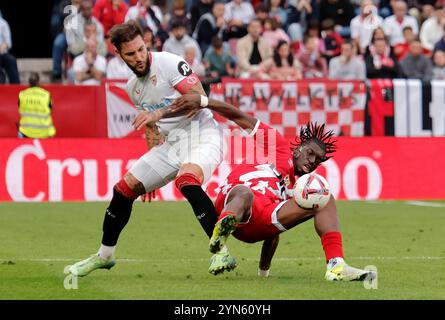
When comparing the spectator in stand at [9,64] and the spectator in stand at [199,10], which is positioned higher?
the spectator in stand at [199,10]

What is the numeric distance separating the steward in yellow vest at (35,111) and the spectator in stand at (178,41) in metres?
2.99

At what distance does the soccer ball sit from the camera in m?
9.22

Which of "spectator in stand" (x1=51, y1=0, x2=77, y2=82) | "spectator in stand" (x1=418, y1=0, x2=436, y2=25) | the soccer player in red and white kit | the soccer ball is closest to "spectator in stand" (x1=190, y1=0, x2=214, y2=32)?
"spectator in stand" (x1=51, y1=0, x2=77, y2=82)

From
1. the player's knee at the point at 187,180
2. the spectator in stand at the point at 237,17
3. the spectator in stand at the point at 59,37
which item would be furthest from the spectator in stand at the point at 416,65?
the player's knee at the point at 187,180

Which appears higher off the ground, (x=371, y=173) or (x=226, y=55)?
(x=226, y=55)

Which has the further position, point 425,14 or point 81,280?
point 425,14

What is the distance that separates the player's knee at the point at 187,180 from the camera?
32.6 feet

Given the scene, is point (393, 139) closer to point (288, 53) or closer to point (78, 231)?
point (288, 53)

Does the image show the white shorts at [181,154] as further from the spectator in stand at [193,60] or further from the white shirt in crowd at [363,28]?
the white shirt in crowd at [363,28]

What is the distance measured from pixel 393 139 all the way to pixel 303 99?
2.51 m
